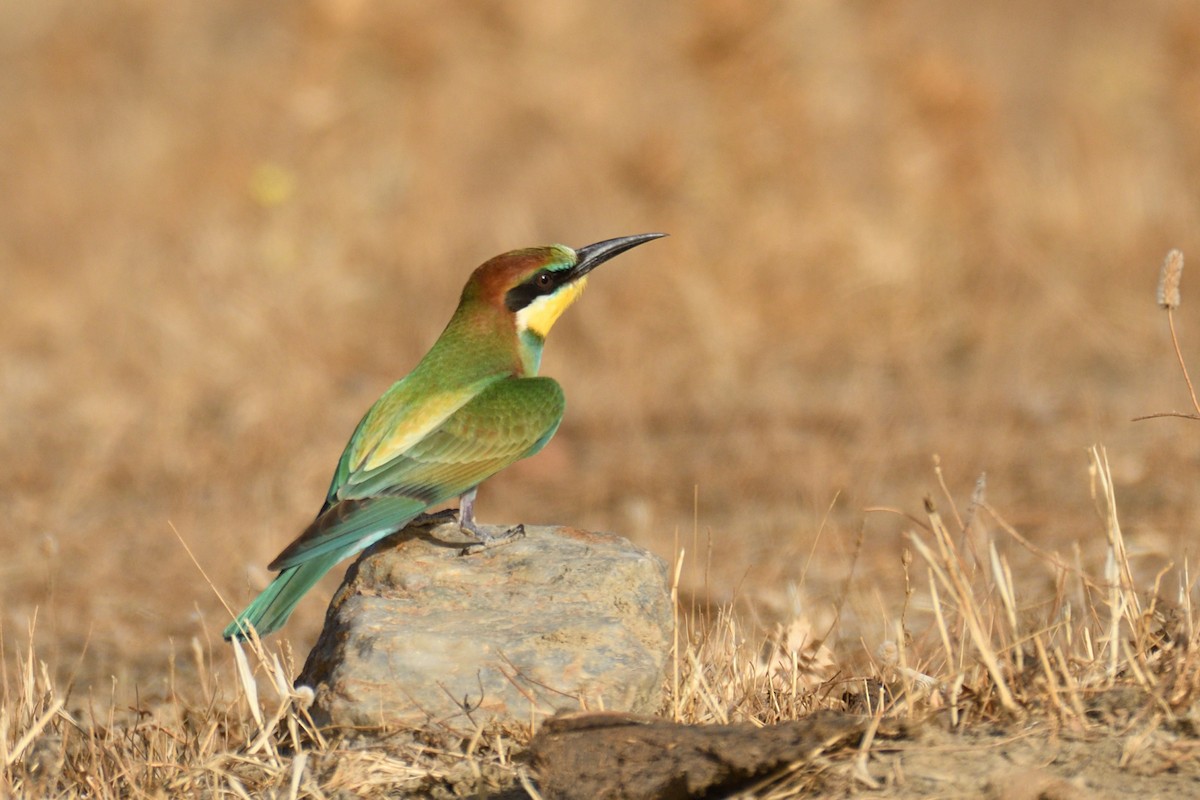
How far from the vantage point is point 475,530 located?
3.73 m

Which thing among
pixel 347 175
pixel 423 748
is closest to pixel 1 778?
pixel 423 748

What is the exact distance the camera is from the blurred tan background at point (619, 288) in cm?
644

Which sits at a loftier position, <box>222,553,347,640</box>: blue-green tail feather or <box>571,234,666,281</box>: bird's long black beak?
<box>571,234,666,281</box>: bird's long black beak

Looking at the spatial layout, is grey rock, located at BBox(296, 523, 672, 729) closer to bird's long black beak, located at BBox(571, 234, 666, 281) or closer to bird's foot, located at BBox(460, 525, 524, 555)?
bird's foot, located at BBox(460, 525, 524, 555)

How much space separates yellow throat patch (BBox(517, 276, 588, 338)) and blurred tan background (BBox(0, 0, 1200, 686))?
1.31 m

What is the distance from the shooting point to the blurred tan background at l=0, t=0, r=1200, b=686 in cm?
644

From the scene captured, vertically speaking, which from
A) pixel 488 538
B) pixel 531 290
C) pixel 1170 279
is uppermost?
pixel 531 290

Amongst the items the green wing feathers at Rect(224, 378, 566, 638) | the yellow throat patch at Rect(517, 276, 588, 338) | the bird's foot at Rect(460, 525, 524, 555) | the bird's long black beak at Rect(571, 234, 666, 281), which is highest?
the bird's long black beak at Rect(571, 234, 666, 281)

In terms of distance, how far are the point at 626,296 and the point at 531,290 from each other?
14.6 feet

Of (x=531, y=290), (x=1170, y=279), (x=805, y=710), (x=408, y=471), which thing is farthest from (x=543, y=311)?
(x=1170, y=279)

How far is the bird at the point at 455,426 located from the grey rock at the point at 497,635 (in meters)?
0.13

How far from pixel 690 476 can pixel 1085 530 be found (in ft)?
5.94

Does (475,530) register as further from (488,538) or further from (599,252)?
(599,252)

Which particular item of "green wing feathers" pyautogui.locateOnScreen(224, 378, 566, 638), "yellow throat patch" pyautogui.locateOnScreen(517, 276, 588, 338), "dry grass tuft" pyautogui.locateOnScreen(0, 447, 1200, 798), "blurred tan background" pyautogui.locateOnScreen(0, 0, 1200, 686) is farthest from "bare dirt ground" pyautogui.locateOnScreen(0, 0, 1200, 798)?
"yellow throat patch" pyautogui.locateOnScreen(517, 276, 588, 338)
